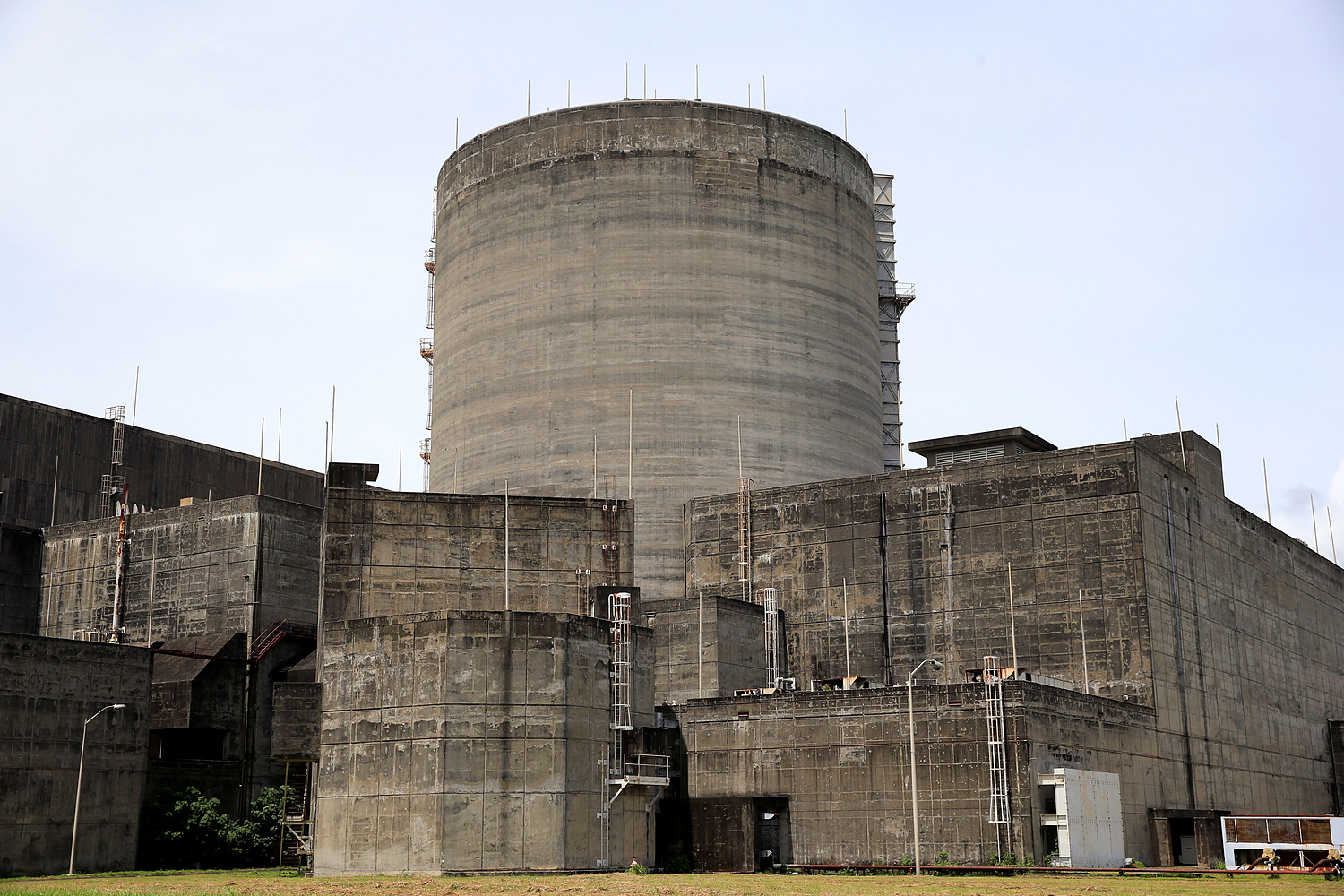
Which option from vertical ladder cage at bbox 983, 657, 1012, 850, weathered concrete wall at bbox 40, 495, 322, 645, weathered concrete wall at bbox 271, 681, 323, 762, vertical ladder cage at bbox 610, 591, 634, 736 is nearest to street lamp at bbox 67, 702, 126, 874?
→ weathered concrete wall at bbox 271, 681, 323, 762

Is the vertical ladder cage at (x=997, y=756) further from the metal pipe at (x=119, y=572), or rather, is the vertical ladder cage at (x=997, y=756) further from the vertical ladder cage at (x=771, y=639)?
the metal pipe at (x=119, y=572)

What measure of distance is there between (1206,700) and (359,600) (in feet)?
120

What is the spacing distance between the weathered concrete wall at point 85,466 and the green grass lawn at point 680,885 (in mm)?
30235

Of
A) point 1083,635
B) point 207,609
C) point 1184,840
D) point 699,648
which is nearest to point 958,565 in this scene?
point 1083,635

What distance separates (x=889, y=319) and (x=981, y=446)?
2004cm

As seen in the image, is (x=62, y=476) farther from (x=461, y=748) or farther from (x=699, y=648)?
(x=461, y=748)

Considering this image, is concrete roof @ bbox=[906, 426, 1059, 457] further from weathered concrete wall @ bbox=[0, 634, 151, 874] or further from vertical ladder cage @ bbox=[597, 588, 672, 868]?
weathered concrete wall @ bbox=[0, 634, 151, 874]

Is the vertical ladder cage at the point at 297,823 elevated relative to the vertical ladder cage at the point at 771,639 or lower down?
lower down

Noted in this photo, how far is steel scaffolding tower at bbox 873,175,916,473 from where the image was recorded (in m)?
84.2

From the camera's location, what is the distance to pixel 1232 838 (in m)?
52.8

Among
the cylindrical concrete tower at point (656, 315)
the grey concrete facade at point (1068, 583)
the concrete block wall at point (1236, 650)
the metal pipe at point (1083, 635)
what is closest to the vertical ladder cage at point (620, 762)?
the grey concrete facade at point (1068, 583)

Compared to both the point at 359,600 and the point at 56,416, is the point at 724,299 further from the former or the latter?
the point at 56,416

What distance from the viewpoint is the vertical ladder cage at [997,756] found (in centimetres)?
4922

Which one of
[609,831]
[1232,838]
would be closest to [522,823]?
[609,831]
